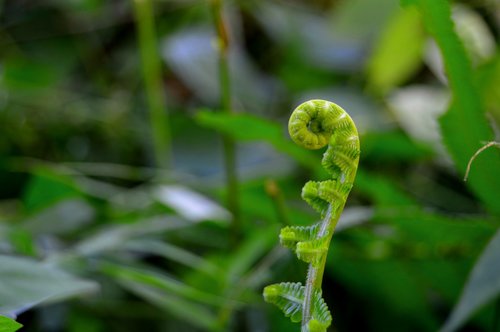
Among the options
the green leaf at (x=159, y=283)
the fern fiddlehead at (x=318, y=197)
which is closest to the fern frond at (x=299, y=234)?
the fern fiddlehead at (x=318, y=197)

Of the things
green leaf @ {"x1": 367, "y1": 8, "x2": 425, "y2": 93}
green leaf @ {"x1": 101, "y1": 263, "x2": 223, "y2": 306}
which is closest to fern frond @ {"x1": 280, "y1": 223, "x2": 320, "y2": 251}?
green leaf @ {"x1": 101, "y1": 263, "x2": 223, "y2": 306}

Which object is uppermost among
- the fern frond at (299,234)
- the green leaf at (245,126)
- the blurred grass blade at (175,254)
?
the green leaf at (245,126)

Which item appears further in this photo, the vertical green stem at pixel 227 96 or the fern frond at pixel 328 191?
the vertical green stem at pixel 227 96

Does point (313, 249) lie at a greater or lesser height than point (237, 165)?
lesser

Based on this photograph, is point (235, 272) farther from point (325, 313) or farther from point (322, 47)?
point (322, 47)

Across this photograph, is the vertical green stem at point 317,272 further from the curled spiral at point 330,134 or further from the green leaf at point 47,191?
the green leaf at point 47,191

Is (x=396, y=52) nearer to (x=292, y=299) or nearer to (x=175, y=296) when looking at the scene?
(x=175, y=296)

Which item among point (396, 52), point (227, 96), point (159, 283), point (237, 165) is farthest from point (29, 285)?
point (396, 52)
